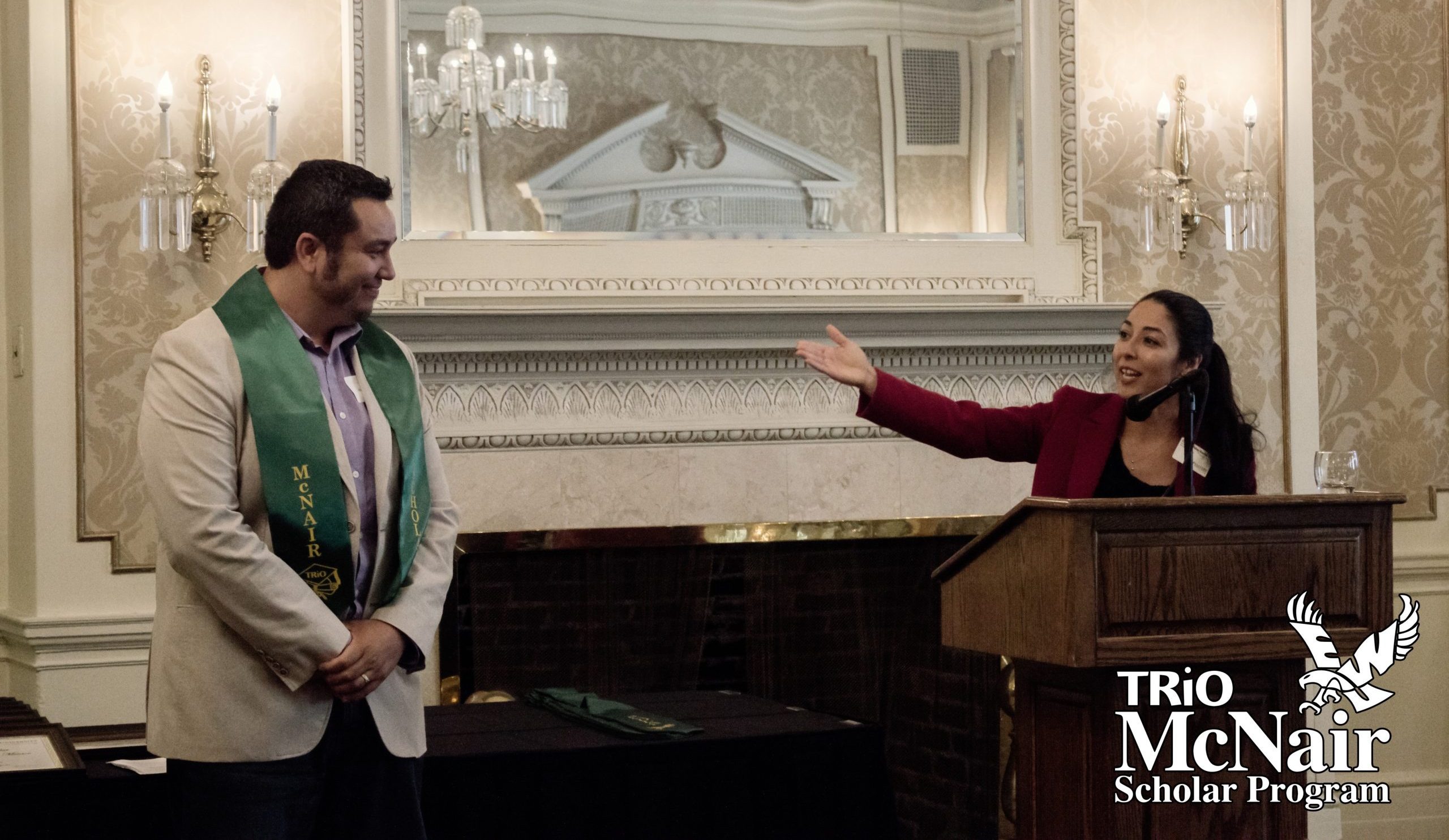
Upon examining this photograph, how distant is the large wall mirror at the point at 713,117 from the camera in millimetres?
3988

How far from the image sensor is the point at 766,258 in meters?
4.18

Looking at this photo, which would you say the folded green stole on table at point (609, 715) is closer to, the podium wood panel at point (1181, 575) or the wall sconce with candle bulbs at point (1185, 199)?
the podium wood panel at point (1181, 575)

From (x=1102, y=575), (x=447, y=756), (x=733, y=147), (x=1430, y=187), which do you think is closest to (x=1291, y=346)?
(x=1430, y=187)

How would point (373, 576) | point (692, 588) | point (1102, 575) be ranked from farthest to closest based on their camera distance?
point (692, 588), point (1102, 575), point (373, 576)

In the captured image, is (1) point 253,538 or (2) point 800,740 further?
(2) point 800,740

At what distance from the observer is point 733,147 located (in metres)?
4.19

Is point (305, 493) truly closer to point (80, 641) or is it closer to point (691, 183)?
point (80, 641)

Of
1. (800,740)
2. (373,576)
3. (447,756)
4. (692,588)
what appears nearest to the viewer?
(373,576)

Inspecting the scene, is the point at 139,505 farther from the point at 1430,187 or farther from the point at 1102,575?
the point at 1430,187

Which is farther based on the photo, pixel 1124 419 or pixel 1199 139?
pixel 1199 139

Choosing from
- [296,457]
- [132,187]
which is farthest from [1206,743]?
[132,187]

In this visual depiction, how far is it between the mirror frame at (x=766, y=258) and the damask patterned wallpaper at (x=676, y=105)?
8 cm

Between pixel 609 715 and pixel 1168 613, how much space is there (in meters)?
1.05

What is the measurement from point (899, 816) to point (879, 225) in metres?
1.70
